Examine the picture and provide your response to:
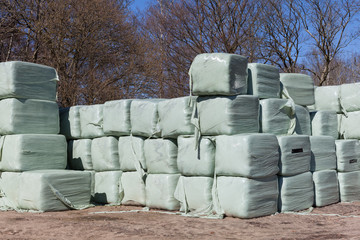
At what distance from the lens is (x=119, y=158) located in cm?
790

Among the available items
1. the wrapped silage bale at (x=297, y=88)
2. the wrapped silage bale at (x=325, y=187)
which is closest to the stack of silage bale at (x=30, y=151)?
the wrapped silage bale at (x=297, y=88)

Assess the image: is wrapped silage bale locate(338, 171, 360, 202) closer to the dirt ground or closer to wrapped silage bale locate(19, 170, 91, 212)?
the dirt ground

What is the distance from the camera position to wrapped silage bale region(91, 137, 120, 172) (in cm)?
788

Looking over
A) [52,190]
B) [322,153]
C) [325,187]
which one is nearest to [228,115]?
[322,153]

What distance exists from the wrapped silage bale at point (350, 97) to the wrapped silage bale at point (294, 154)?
6.27 ft

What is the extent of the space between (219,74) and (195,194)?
1.64m

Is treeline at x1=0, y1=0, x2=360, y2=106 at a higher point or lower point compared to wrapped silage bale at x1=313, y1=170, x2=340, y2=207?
higher

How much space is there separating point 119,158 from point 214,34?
10.3m

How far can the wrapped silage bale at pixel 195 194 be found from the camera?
21.1 feet

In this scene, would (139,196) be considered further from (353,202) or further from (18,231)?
(353,202)

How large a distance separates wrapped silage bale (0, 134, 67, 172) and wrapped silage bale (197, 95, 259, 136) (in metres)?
2.56

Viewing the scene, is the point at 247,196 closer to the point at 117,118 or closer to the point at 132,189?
the point at 132,189

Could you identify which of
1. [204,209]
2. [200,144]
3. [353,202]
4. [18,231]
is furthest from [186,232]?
[353,202]

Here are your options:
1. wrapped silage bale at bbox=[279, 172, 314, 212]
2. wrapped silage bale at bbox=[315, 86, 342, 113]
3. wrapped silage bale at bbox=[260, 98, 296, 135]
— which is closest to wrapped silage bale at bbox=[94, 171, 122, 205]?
wrapped silage bale at bbox=[260, 98, 296, 135]
